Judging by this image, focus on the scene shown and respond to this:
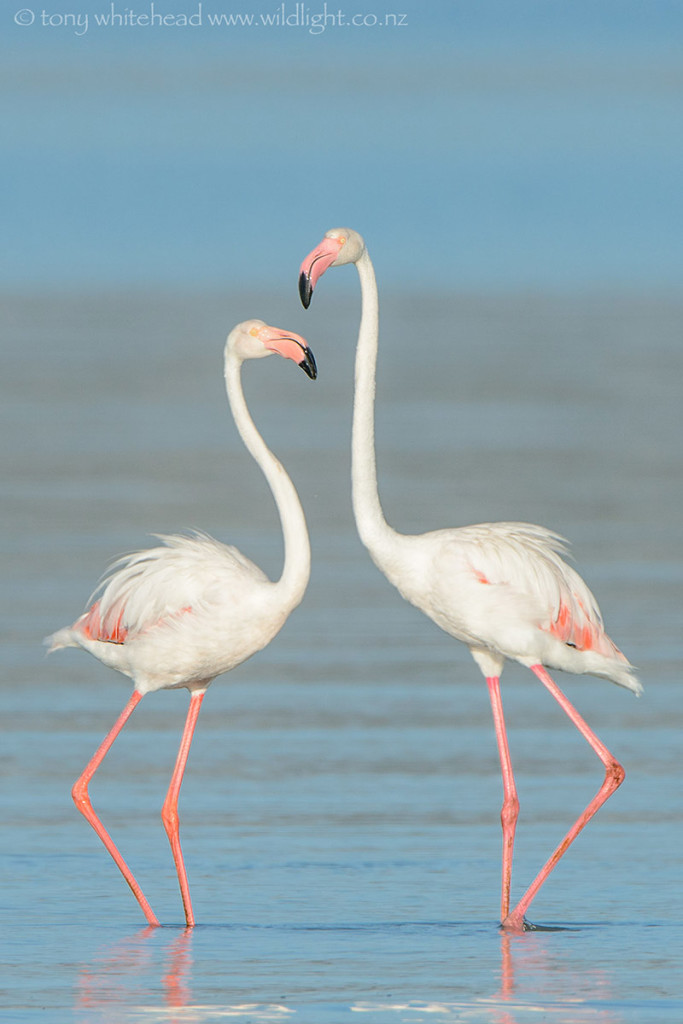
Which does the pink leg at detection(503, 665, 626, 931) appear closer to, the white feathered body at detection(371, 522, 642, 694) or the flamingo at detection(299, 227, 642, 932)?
the flamingo at detection(299, 227, 642, 932)

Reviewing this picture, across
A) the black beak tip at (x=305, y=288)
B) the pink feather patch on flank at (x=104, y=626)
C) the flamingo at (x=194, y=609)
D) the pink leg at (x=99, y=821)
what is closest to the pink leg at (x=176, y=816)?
the flamingo at (x=194, y=609)

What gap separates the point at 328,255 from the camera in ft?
29.0

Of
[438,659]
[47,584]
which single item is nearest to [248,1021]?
[438,659]

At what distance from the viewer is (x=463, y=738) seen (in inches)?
412

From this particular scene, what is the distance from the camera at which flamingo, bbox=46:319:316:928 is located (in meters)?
8.66

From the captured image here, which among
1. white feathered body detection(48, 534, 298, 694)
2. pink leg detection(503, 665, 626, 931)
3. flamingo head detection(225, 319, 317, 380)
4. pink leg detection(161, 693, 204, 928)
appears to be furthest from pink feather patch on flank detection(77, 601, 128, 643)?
pink leg detection(503, 665, 626, 931)

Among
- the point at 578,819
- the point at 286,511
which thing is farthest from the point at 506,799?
the point at 286,511

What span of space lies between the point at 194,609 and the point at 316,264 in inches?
59.0

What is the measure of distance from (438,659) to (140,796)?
2.97 m

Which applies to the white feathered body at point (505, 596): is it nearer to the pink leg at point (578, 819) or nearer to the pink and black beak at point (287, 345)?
the pink leg at point (578, 819)

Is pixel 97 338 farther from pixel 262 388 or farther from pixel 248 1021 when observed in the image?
pixel 248 1021

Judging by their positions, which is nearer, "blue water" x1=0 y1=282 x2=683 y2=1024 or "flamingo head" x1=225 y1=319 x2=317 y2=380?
"blue water" x1=0 y1=282 x2=683 y2=1024

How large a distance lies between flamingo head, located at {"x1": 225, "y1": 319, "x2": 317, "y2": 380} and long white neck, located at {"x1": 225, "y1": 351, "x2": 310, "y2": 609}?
83 mm

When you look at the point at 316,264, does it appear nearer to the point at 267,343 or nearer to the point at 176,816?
the point at 267,343
